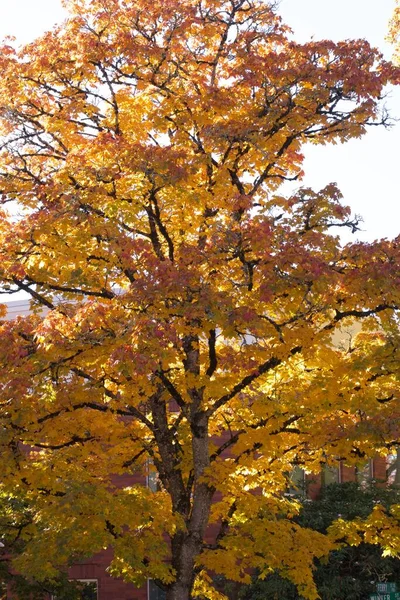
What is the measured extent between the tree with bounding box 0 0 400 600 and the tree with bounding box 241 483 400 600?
6.54 m

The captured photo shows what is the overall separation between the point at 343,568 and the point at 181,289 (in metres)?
12.9

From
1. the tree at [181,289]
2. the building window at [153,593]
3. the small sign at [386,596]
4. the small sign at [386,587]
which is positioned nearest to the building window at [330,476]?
the building window at [153,593]

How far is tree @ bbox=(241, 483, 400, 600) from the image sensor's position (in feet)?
73.3

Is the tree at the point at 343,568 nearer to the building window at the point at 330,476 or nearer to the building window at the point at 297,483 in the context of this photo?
the building window at the point at 297,483

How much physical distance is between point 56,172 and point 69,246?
1824 mm

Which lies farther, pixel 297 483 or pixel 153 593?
pixel 153 593

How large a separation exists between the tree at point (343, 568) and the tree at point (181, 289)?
258 inches

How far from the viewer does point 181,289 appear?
13.0 metres

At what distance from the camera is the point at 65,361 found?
13.6 meters

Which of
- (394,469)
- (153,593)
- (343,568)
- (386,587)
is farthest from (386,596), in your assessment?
(153,593)

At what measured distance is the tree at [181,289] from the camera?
44.0ft

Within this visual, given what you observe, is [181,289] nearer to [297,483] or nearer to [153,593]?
[297,483]

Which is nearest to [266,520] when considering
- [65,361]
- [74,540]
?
[74,540]

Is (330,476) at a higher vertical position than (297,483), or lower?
higher
